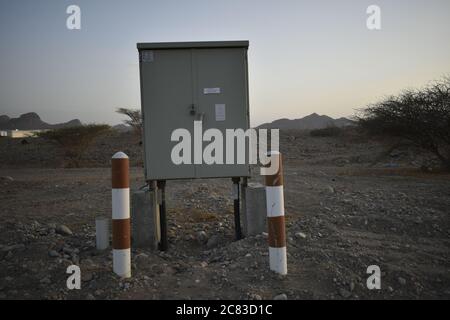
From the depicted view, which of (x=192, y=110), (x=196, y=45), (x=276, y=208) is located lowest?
(x=276, y=208)

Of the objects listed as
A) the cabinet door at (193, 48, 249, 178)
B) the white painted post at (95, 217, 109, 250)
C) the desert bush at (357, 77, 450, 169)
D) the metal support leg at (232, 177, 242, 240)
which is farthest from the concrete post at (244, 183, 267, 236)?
the desert bush at (357, 77, 450, 169)

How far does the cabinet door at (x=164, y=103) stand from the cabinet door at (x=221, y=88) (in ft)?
0.44

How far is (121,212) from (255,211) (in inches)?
79.0

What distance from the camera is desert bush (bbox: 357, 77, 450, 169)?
37.4 ft

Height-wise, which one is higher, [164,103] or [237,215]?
[164,103]

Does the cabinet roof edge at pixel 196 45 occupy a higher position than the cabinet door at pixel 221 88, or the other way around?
the cabinet roof edge at pixel 196 45

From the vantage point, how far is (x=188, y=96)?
15.5ft

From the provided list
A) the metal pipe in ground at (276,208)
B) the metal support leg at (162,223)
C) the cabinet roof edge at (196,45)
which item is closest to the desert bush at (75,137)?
the metal support leg at (162,223)

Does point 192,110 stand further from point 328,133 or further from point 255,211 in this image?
point 328,133

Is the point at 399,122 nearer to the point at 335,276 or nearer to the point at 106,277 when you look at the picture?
the point at 335,276

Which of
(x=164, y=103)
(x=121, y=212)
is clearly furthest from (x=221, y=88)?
(x=121, y=212)

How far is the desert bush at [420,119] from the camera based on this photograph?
449 inches

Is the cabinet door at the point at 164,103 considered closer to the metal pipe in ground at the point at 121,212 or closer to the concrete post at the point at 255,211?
the concrete post at the point at 255,211
